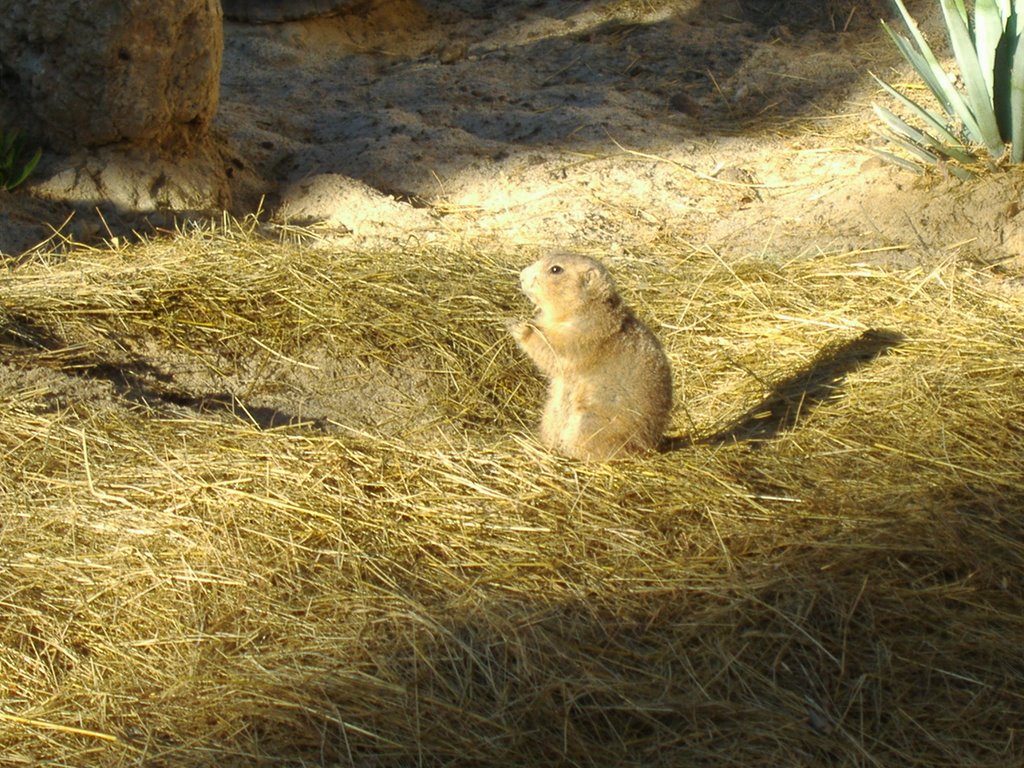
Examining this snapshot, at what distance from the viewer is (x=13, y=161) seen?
6336 mm

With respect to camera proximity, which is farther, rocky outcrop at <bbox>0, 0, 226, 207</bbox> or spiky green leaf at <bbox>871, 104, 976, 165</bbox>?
spiky green leaf at <bbox>871, 104, 976, 165</bbox>

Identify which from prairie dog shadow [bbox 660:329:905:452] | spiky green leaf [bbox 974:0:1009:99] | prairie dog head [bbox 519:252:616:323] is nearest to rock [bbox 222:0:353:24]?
spiky green leaf [bbox 974:0:1009:99]

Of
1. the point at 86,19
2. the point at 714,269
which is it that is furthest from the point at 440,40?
the point at 714,269

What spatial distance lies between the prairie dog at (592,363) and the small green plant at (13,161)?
131 inches

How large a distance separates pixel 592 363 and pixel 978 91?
10.6 ft

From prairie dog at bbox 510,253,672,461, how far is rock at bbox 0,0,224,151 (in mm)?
3200

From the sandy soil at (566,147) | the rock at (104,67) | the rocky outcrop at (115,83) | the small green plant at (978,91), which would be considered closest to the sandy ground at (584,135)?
the sandy soil at (566,147)

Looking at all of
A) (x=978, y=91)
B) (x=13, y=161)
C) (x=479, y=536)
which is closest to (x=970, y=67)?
(x=978, y=91)

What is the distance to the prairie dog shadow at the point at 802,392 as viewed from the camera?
4.19 meters

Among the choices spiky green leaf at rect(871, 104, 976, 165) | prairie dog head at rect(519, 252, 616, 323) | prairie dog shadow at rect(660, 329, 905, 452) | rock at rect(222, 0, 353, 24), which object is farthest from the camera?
rock at rect(222, 0, 353, 24)

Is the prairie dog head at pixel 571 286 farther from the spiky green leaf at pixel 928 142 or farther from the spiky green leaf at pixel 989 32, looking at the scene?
the spiky green leaf at pixel 989 32

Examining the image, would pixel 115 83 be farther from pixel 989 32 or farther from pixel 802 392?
pixel 989 32

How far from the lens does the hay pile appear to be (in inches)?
109

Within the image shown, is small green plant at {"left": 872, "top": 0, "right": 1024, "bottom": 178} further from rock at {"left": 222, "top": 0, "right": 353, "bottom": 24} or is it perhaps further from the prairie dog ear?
rock at {"left": 222, "top": 0, "right": 353, "bottom": 24}
